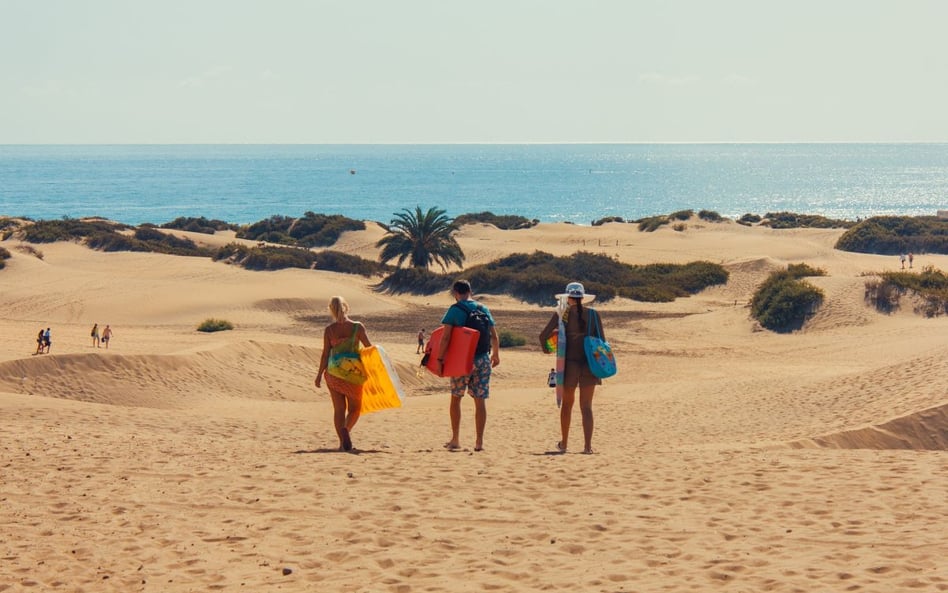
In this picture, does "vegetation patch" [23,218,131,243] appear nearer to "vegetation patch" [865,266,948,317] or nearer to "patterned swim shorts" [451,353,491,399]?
"vegetation patch" [865,266,948,317]

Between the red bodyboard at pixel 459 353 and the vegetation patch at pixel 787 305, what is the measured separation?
21.5 metres

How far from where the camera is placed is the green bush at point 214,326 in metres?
28.1

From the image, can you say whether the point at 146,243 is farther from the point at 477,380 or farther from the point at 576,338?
the point at 576,338

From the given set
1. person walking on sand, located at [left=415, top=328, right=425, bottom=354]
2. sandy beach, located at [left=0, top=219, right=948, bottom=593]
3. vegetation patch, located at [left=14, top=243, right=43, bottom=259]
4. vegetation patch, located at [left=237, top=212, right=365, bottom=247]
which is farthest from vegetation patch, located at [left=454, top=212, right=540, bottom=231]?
sandy beach, located at [left=0, top=219, right=948, bottom=593]

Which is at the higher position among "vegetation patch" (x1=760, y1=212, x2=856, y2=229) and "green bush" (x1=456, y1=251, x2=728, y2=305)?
"vegetation patch" (x1=760, y1=212, x2=856, y2=229)

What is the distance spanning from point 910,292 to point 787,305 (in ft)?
12.3

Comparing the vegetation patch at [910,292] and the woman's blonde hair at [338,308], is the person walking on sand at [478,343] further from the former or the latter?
the vegetation patch at [910,292]

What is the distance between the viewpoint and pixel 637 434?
1417 centimetres

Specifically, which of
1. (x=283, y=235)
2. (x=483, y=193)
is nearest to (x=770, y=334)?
(x=283, y=235)

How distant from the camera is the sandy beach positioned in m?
6.07

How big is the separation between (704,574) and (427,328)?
24023 mm

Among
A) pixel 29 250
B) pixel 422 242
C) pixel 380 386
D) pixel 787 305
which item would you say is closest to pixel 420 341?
pixel 787 305

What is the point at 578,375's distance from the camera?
392 inches

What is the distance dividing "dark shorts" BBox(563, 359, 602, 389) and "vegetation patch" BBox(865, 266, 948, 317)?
22.2m
